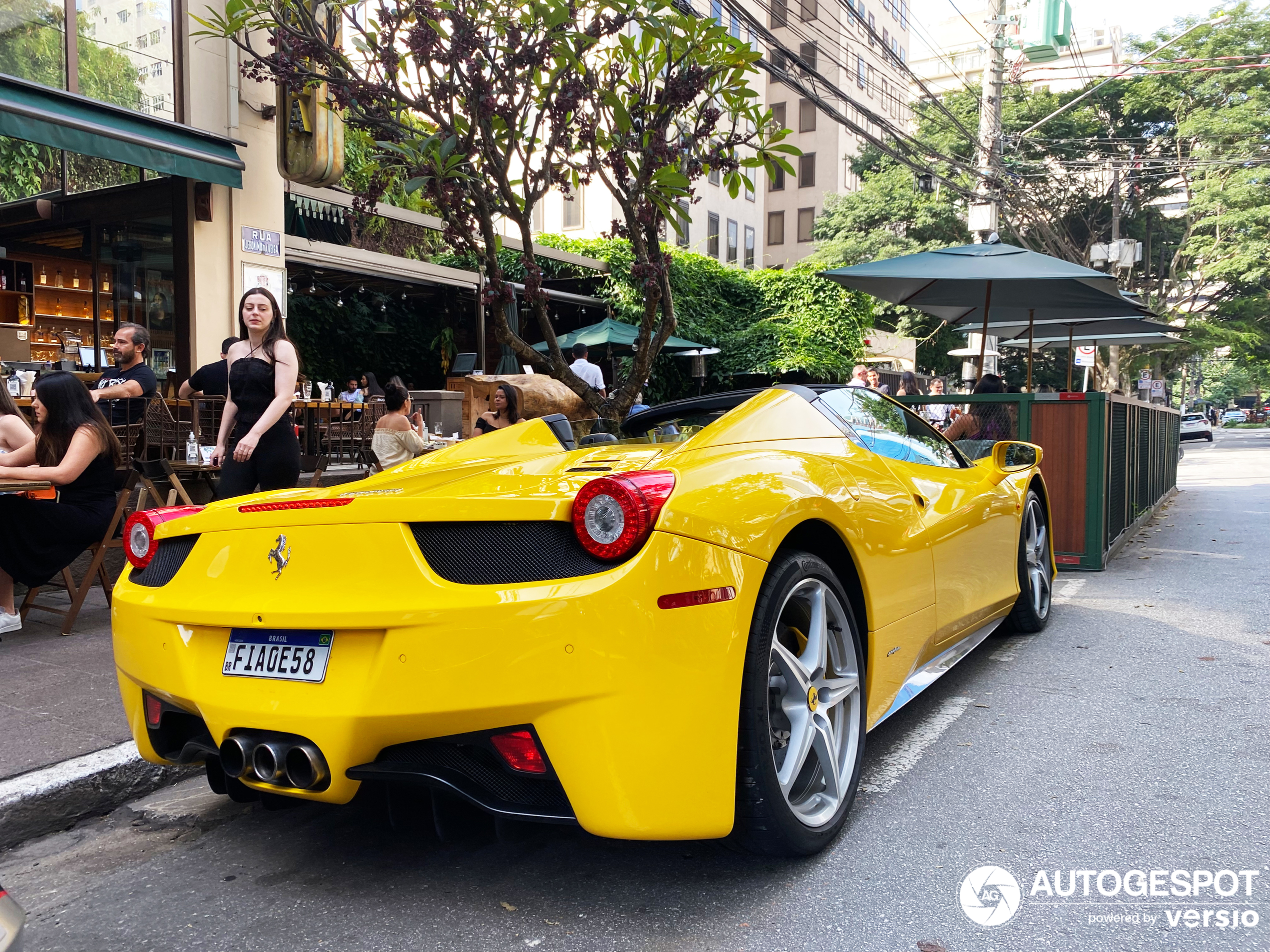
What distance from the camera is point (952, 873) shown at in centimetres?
262

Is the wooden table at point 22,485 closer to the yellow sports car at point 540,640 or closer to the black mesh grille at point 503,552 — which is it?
the yellow sports car at point 540,640

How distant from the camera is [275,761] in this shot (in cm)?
237

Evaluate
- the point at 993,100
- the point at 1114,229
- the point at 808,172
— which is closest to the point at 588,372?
the point at 993,100

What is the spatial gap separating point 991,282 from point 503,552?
8211 millimetres

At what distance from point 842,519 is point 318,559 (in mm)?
1510

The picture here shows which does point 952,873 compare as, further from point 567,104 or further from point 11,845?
point 567,104

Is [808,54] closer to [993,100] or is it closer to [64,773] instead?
[993,100]

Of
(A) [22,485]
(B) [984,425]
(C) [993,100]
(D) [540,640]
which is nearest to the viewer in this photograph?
(D) [540,640]

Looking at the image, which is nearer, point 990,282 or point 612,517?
point 612,517

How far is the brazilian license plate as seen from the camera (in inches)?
92.6

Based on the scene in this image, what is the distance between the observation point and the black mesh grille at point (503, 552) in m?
2.27

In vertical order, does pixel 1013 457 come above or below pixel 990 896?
above

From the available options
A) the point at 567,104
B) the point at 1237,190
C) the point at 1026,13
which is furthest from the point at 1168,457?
the point at 1237,190

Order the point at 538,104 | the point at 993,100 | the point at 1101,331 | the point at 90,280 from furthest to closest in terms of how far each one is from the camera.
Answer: the point at 993,100, the point at 1101,331, the point at 90,280, the point at 538,104
